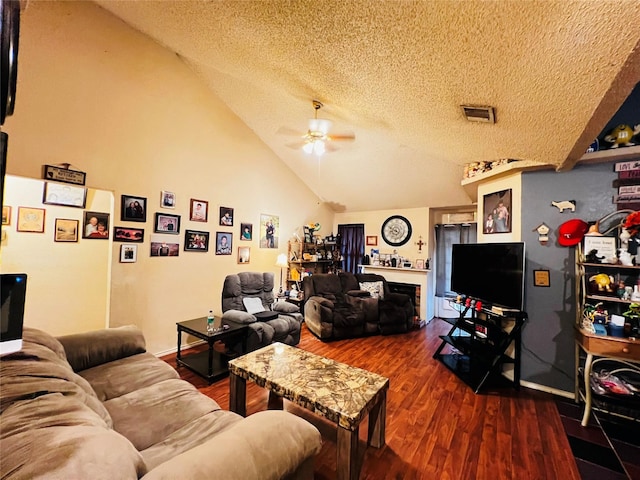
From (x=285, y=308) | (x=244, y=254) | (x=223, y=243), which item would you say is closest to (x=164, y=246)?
(x=223, y=243)

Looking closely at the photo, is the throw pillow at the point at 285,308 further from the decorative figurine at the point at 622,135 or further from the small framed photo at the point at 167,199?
the decorative figurine at the point at 622,135

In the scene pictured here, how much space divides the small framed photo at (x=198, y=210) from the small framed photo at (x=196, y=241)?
18cm

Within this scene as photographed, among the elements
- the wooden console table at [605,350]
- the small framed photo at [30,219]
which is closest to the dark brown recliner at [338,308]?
the wooden console table at [605,350]

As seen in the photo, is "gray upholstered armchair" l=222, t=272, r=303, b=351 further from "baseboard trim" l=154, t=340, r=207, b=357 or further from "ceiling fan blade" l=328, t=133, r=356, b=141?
"ceiling fan blade" l=328, t=133, r=356, b=141

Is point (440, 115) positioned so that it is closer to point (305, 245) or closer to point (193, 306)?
point (193, 306)

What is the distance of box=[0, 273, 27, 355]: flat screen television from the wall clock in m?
5.27

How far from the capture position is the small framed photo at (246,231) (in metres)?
4.32

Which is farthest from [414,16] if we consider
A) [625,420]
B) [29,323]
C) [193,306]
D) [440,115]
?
[29,323]

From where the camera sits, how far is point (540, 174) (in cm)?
276

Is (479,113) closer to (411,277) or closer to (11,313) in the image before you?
(11,313)

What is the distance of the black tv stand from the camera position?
107 inches

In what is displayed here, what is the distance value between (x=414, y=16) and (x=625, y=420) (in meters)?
3.26

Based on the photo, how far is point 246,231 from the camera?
4383 mm

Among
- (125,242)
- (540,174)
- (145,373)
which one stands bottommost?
(145,373)
